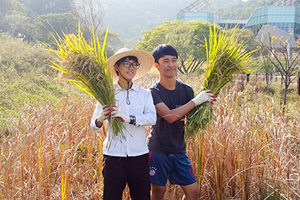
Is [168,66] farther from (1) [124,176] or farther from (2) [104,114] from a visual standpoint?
(1) [124,176]

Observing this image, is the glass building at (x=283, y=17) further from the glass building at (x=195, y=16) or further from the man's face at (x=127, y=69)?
the man's face at (x=127, y=69)

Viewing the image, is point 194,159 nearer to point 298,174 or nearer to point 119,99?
point 298,174

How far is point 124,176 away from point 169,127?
1.71 feet

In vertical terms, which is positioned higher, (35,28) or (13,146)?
(35,28)

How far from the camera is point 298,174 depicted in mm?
2660

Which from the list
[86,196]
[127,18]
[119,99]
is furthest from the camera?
[127,18]

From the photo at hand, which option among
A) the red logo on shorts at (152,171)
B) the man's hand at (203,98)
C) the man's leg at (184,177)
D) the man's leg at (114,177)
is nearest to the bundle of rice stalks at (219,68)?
the man's hand at (203,98)

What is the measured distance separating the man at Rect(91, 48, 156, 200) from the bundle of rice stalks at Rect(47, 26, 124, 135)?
74mm

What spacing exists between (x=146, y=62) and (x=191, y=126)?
60 centimetres

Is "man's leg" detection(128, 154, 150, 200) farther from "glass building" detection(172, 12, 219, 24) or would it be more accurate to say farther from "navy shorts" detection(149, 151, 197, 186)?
"glass building" detection(172, 12, 219, 24)

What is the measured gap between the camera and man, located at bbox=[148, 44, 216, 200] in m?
2.27

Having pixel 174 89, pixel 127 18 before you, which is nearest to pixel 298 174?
pixel 174 89

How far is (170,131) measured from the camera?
92.4 inches

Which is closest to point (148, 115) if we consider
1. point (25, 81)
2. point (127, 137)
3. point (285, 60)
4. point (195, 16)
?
point (127, 137)
